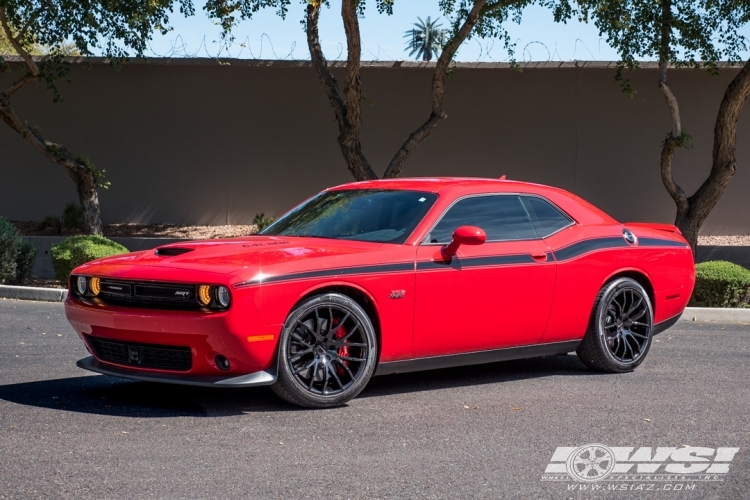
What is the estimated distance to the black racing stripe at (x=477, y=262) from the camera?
685 cm

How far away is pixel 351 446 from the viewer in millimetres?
5508

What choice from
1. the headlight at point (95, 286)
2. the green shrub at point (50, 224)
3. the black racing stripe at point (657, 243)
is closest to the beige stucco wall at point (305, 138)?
the green shrub at point (50, 224)

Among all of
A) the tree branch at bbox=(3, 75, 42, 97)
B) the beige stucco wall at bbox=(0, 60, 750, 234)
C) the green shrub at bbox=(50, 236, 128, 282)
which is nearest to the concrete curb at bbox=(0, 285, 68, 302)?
the green shrub at bbox=(50, 236, 128, 282)

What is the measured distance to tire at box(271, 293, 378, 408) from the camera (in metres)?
6.22

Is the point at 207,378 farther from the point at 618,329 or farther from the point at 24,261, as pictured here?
the point at 24,261

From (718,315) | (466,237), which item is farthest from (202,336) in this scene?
(718,315)

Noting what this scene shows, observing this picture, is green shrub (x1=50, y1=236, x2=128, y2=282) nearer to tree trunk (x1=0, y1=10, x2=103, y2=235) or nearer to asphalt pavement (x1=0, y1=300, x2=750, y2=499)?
tree trunk (x1=0, y1=10, x2=103, y2=235)

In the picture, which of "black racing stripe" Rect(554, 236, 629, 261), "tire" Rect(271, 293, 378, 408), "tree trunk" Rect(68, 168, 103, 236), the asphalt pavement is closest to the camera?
the asphalt pavement

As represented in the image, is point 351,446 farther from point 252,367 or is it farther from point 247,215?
point 247,215

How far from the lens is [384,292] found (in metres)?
6.58

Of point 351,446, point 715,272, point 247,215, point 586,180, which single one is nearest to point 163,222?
point 247,215

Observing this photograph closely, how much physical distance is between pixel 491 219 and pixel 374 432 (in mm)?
2210

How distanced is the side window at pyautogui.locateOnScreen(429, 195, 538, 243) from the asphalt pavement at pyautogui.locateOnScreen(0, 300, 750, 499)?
3.54 ft

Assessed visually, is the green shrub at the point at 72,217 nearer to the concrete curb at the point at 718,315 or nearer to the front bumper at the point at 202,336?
the concrete curb at the point at 718,315
